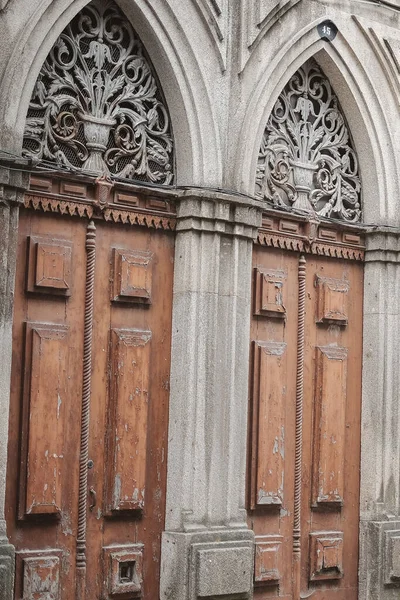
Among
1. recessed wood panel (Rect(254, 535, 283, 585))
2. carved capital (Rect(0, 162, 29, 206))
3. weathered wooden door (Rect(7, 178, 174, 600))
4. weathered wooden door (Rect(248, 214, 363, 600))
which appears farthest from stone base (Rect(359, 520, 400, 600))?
carved capital (Rect(0, 162, 29, 206))

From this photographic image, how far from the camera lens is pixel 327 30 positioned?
32.6 ft

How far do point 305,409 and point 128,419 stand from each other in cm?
172

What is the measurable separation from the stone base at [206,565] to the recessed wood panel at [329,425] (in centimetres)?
118

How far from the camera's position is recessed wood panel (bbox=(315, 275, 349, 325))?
10133 mm

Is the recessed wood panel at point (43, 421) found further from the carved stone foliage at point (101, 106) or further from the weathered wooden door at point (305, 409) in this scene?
the weathered wooden door at point (305, 409)

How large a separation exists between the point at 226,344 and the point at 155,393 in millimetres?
604

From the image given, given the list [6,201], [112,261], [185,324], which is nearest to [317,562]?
[185,324]

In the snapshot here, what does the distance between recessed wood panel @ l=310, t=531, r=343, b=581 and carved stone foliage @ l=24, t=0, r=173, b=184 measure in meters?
3.02

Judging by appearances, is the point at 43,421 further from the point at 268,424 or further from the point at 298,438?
the point at 298,438

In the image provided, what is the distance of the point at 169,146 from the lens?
9.18 metres

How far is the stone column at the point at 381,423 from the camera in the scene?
10172mm

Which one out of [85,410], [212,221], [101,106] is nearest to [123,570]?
[85,410]

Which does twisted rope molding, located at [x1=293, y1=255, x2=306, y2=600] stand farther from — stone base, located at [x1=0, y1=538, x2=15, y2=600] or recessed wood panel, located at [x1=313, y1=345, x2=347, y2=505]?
stone base, located at [x1=0, y1=538, x2=15, y2=600]

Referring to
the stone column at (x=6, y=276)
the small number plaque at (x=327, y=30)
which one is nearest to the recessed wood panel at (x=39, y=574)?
the stone column at (x=6, y=276)
